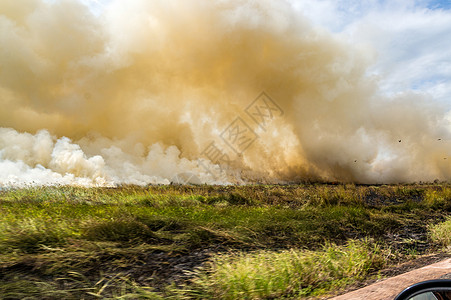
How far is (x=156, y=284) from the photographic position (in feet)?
10.9

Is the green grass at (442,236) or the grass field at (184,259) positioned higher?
the grass field at (184,259)

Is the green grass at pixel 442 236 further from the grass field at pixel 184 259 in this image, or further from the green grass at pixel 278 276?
the green grass at pixel 278 276

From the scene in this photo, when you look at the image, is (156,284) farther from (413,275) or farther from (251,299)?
(413,275)

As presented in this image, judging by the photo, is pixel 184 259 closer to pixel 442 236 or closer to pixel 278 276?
pixel 278 276

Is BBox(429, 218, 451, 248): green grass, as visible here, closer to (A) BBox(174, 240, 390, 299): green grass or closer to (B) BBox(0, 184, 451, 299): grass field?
(B) BBox(0, 184, 451, 299): grass field

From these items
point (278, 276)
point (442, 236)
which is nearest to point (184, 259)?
point (278, 276)

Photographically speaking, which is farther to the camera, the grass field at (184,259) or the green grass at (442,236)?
the green grass at (442,236)

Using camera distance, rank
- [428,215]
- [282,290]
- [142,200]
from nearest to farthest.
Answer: [282,290], [428,215], [142,200]

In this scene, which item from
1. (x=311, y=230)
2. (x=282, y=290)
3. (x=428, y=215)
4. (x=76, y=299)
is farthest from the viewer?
(x=428, y=215)

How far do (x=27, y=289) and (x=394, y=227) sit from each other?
8.77 meters

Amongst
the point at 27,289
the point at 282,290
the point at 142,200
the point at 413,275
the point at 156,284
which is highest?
the point at 142,200

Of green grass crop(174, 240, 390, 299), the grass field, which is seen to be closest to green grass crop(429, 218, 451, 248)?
the grass field

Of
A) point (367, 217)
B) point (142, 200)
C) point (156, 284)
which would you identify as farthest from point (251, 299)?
point (142, 200)

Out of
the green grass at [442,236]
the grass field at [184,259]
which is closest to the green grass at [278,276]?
the grass field at [184,259]
